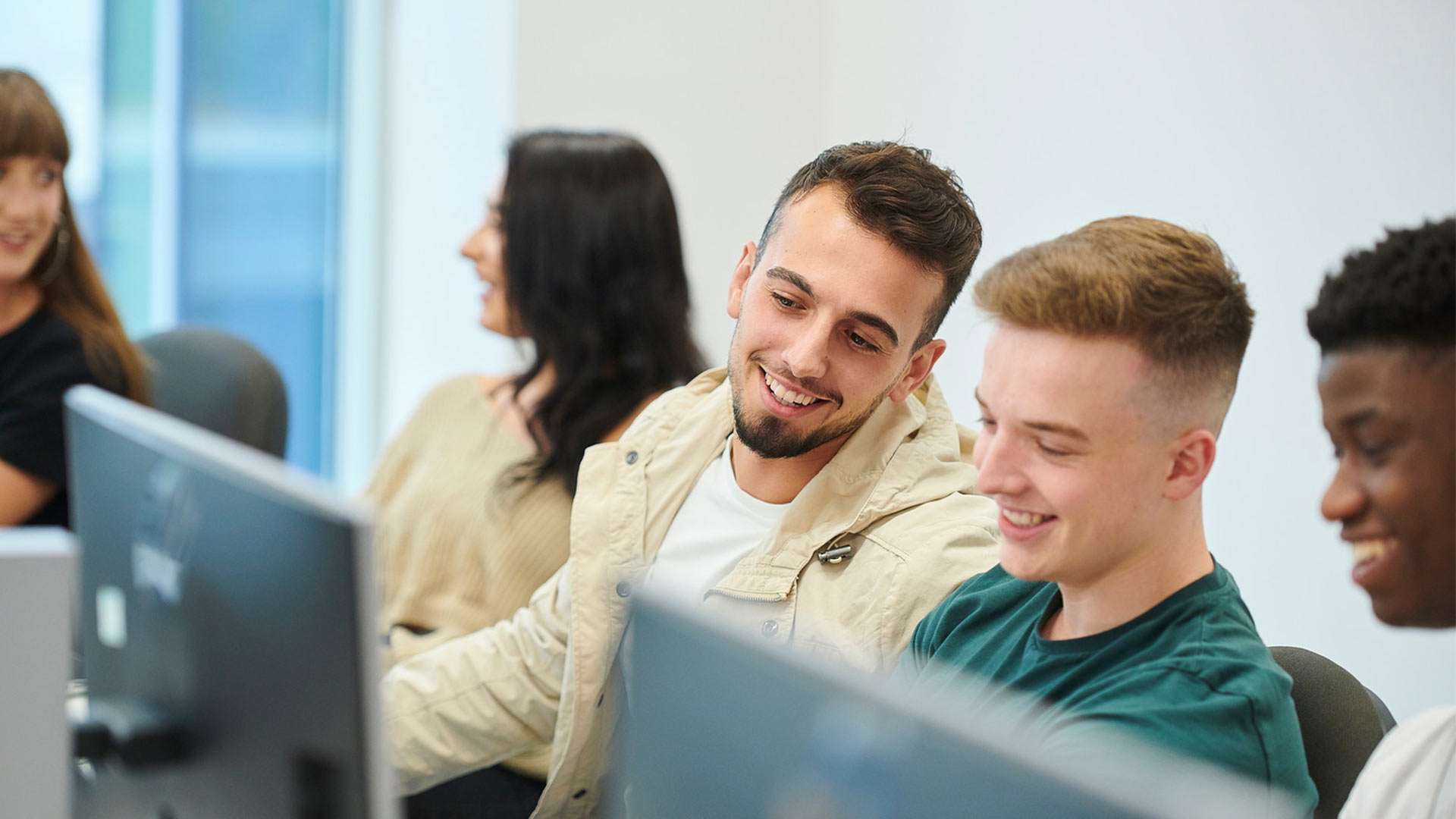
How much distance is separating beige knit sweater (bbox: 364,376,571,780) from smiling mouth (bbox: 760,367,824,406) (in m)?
0.62

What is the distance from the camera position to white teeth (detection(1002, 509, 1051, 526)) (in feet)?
3.51

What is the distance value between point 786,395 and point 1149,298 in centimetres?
53

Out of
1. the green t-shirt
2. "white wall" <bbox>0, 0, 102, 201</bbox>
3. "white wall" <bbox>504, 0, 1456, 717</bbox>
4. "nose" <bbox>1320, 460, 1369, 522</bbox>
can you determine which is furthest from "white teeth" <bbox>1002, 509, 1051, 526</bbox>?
"white wall" <bbox>0, 0, 102, 201</bbox>

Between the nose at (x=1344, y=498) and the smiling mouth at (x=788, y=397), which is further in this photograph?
the smiling mouth at (x=788, y=397)

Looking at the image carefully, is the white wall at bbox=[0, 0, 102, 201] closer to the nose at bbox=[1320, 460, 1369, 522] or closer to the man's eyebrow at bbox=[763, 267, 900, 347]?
the man's eyebrow at bbox=[763, 267, 900, 347]

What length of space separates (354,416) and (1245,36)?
2.69 meters

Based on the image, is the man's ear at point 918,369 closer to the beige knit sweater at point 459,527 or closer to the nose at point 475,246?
the beige knit sweater at point 459,527

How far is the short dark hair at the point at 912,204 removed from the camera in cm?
139

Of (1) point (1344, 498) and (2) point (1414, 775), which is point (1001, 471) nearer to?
(1) point (1344, 498)

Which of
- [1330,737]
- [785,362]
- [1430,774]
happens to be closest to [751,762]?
[1430,774]

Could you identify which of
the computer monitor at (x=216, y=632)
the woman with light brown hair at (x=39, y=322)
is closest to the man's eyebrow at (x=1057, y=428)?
the computer monitor at (x=216, y=632)

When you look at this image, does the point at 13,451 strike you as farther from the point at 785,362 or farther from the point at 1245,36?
the point at 1245,36

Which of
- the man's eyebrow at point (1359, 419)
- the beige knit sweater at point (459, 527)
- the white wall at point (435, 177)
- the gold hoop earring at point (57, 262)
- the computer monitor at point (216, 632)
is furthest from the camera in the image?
the white wall at point (435, 177)

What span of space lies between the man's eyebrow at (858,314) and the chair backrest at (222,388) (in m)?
1.14
